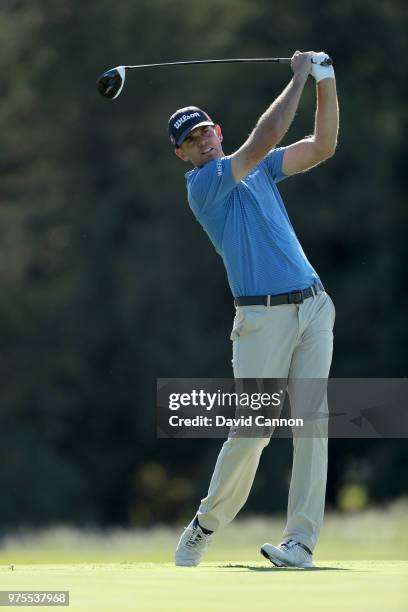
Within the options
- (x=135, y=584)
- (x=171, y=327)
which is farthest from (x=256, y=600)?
(x=171, y=327)

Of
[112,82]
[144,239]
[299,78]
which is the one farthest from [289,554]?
[144,239]

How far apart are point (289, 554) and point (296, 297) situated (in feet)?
3.09

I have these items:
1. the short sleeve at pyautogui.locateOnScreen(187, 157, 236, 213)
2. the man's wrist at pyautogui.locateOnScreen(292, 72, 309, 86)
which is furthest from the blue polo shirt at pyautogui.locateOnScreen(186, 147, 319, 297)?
the man's wrist at pyautogui.locateOnScreen(292, 72, 309, 86)

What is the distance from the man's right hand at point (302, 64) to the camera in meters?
5.94

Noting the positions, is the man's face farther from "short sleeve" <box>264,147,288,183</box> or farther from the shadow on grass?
the shadow on grass

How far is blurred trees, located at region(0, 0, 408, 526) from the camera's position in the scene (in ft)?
Answer: 73.6

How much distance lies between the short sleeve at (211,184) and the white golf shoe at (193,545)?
48.1 inches

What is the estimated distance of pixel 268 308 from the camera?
229 inches

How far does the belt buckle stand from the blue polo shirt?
0.02 meters

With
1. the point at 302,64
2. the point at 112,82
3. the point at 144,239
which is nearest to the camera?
the point at 302,64

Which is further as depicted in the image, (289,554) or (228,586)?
(289,554)

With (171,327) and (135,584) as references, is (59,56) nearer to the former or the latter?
(171,327)

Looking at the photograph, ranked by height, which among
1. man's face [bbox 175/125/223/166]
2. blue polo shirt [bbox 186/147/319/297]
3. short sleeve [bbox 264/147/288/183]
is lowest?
blue polo shirt [bbox 186/147/319/297]

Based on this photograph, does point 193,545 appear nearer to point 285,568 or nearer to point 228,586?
point 285,568
